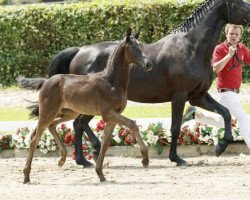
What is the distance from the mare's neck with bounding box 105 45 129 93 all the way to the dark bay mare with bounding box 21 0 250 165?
1.54m

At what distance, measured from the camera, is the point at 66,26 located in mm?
20594

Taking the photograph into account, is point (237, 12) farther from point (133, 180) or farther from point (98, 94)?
point (133, 180)

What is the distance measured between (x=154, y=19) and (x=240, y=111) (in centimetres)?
934

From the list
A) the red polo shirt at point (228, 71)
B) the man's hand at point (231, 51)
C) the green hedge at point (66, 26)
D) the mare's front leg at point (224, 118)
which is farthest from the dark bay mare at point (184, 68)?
the green hedge at point (66, 26)

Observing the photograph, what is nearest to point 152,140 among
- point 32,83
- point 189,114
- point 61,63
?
point 189,114

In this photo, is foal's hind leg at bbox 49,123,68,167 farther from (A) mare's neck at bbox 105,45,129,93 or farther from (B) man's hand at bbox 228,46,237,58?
(B) man's hand at bbox 228,46,237,58

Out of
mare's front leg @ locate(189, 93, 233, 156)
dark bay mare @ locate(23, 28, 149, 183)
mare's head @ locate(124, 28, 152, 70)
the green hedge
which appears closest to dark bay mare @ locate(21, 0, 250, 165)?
mare's front leg @ locate(189, 93, 233, 156)

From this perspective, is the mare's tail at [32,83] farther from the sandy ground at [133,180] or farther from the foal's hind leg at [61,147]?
the sandy ground at [133,180]

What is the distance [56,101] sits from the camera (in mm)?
9859

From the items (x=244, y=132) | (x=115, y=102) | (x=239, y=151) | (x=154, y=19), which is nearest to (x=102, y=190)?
(x=115, y=102)

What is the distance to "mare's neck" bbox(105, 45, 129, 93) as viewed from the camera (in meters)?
9.66

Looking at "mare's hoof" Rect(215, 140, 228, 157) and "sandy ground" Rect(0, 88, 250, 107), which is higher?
"mare's hoof" Rect(215, 140, 228, 157)

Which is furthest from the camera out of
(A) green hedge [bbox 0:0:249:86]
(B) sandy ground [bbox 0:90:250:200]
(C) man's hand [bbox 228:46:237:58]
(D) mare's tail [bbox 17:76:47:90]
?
(A) green hedge [bbox 0:0:249:86]

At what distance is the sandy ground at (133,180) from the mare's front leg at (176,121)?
5.1 inches
